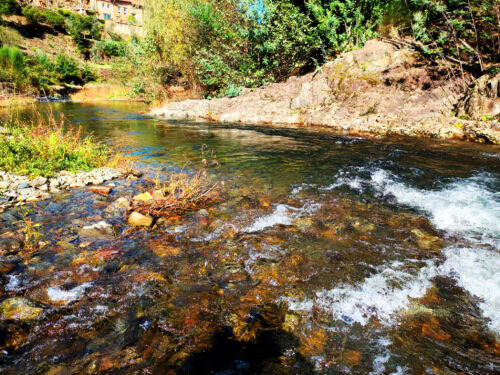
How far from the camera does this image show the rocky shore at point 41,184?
176 inches

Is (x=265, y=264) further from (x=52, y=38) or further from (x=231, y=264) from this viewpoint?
(x=52, y=38)

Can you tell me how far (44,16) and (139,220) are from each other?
211ft

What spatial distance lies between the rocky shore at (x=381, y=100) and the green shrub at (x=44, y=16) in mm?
51936

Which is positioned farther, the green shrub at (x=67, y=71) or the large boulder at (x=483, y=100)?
the green shrub at (x=67, y=71)

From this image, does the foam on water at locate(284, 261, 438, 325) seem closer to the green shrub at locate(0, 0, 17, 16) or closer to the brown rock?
the brown rock

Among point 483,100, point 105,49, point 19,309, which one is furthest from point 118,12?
point 19,309

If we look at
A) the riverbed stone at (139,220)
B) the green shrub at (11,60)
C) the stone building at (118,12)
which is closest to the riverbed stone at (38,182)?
the riverbed stone at (139,220)

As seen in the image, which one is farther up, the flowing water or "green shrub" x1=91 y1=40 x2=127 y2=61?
"green shrub" x1=91 y1=40 x2=127 y2=61

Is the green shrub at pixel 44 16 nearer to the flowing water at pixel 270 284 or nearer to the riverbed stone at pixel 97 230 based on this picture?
the flowing water at pixel 270 284

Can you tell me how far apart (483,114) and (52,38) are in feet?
207

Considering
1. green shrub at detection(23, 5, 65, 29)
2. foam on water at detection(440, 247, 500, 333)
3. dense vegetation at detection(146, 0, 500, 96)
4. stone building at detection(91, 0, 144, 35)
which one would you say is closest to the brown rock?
foam on water at detection(440, 247, 500, 333)

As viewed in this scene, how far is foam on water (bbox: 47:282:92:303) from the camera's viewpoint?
245 cm

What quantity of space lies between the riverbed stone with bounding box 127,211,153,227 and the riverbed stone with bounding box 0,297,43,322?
1614 mm

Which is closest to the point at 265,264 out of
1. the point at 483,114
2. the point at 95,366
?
the point at 95,366
